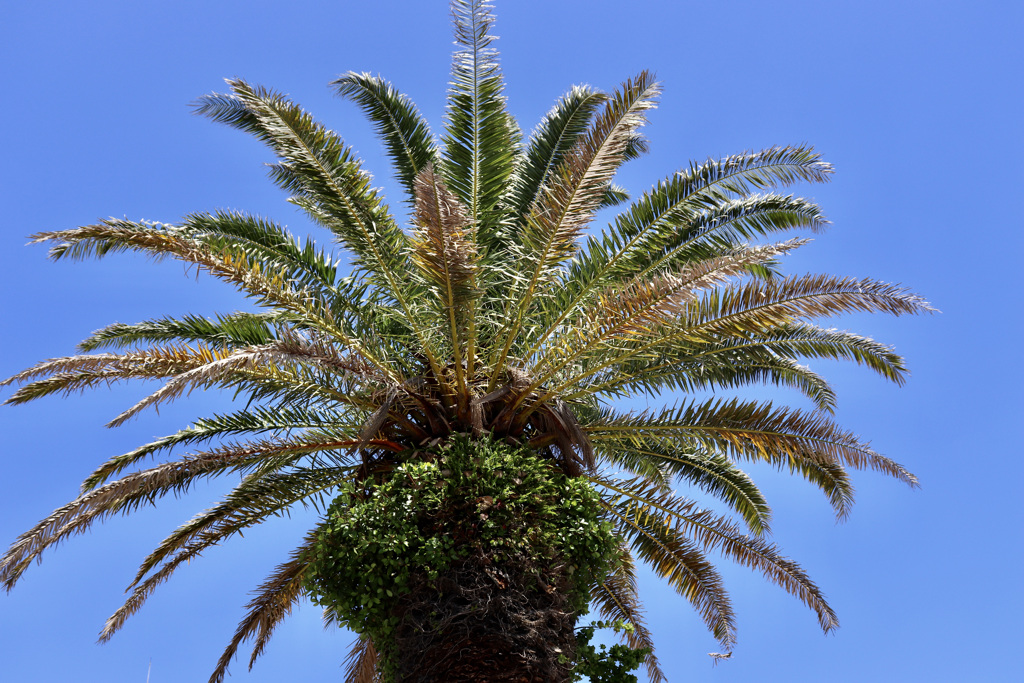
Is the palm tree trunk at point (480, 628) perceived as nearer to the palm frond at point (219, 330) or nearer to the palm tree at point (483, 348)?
Result: the palm tree at point (483, 348)

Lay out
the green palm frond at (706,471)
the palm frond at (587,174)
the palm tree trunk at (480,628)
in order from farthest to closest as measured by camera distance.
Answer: the green palm frond at (706,471)
the palm frond at (587,174)
the palm tree trunk at (480,628)

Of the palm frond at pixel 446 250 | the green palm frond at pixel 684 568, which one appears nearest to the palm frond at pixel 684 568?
the green palm frond at pixel 684 568

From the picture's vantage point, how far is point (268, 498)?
11.0 metres

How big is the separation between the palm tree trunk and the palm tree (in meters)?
0.03

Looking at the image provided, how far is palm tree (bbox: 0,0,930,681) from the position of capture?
9.22m

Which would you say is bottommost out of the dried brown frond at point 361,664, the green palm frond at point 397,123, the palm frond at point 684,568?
the dried brown frond at point 361,664

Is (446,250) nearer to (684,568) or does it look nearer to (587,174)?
(587,174)

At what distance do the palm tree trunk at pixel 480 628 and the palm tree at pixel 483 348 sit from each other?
3 cm

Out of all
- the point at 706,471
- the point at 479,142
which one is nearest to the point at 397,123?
the point at 479,142

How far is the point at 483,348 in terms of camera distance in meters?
10.9

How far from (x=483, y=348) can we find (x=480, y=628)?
3135 millimetres

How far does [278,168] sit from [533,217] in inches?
208

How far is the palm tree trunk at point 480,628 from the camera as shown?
9.01 m

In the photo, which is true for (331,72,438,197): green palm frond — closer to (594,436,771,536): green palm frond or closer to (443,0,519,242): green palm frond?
(443,0,519,242): green palm frond
